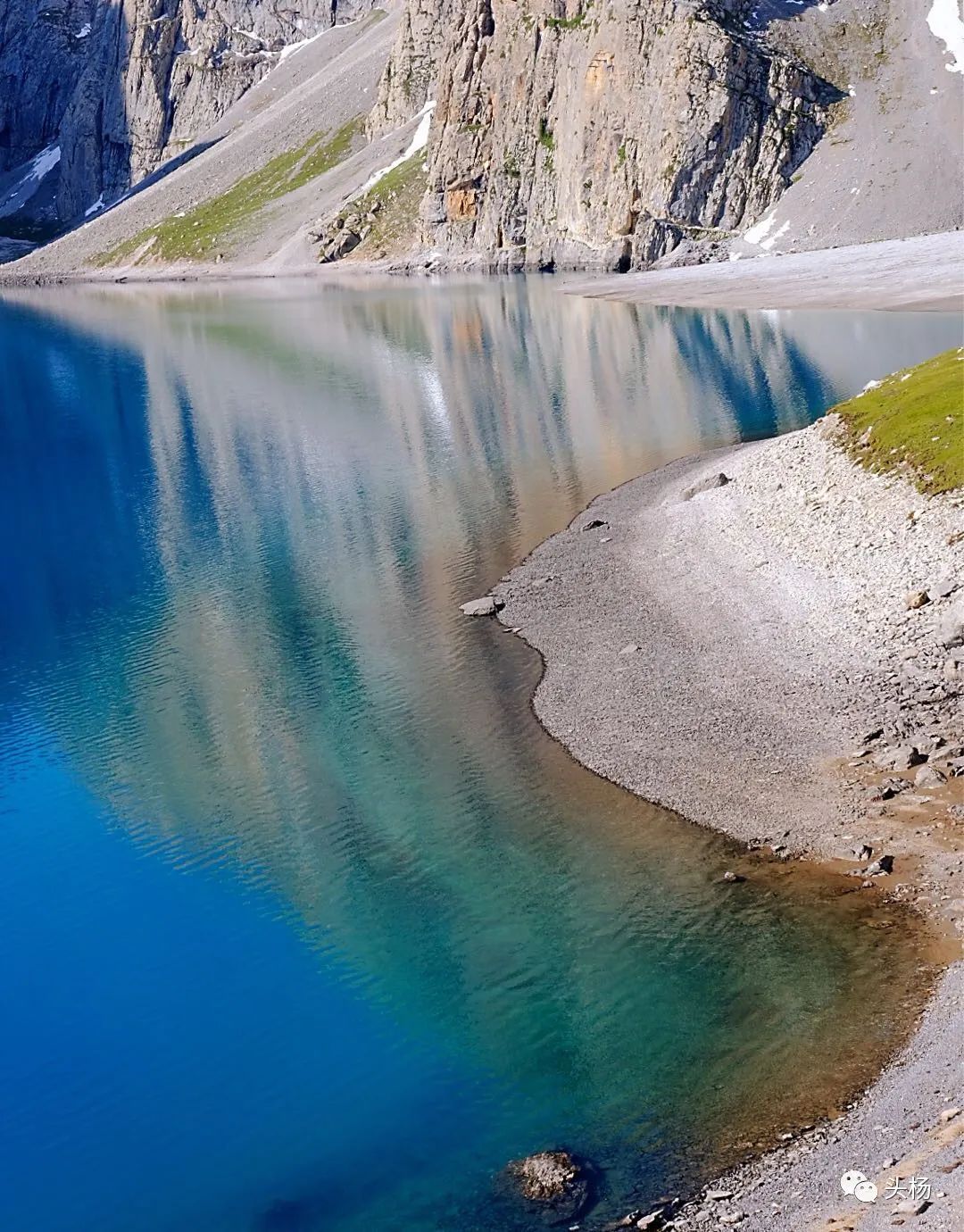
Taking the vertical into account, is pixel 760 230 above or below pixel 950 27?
below

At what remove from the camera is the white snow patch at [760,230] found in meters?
171

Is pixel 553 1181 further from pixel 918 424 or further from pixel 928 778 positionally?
pixel 918 424

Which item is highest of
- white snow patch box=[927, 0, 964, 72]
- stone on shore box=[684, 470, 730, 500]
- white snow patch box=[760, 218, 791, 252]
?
white snow patch box=[927, 0, 964, 72]

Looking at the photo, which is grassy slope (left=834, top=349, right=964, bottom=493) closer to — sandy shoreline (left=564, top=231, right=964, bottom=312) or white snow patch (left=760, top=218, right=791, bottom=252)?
sandy shoreline (left=564, top=231, right=964, bottom=312)

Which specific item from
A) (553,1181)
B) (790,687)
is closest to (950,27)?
(790,687)

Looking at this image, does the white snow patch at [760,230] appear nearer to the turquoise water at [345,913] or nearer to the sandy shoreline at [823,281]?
the sandy shoreline at [823,281]

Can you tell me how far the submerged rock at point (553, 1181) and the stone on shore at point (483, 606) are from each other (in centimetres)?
2777

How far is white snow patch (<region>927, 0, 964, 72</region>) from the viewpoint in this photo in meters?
172

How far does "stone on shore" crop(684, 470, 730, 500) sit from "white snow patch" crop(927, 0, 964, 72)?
144 m

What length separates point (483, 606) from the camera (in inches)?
1848

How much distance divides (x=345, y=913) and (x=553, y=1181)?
405 inches

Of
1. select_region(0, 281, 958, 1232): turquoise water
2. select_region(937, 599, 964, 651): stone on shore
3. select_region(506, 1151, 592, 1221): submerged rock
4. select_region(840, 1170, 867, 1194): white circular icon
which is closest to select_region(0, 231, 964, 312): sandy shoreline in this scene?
select_region(0, 281, 958, 1232): turquoise water

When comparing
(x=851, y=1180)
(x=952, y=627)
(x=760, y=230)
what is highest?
(x=760, y=230)

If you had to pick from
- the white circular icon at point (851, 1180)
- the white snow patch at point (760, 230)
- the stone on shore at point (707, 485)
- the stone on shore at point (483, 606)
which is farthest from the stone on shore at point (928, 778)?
the white snow patch at point (760, 230)
